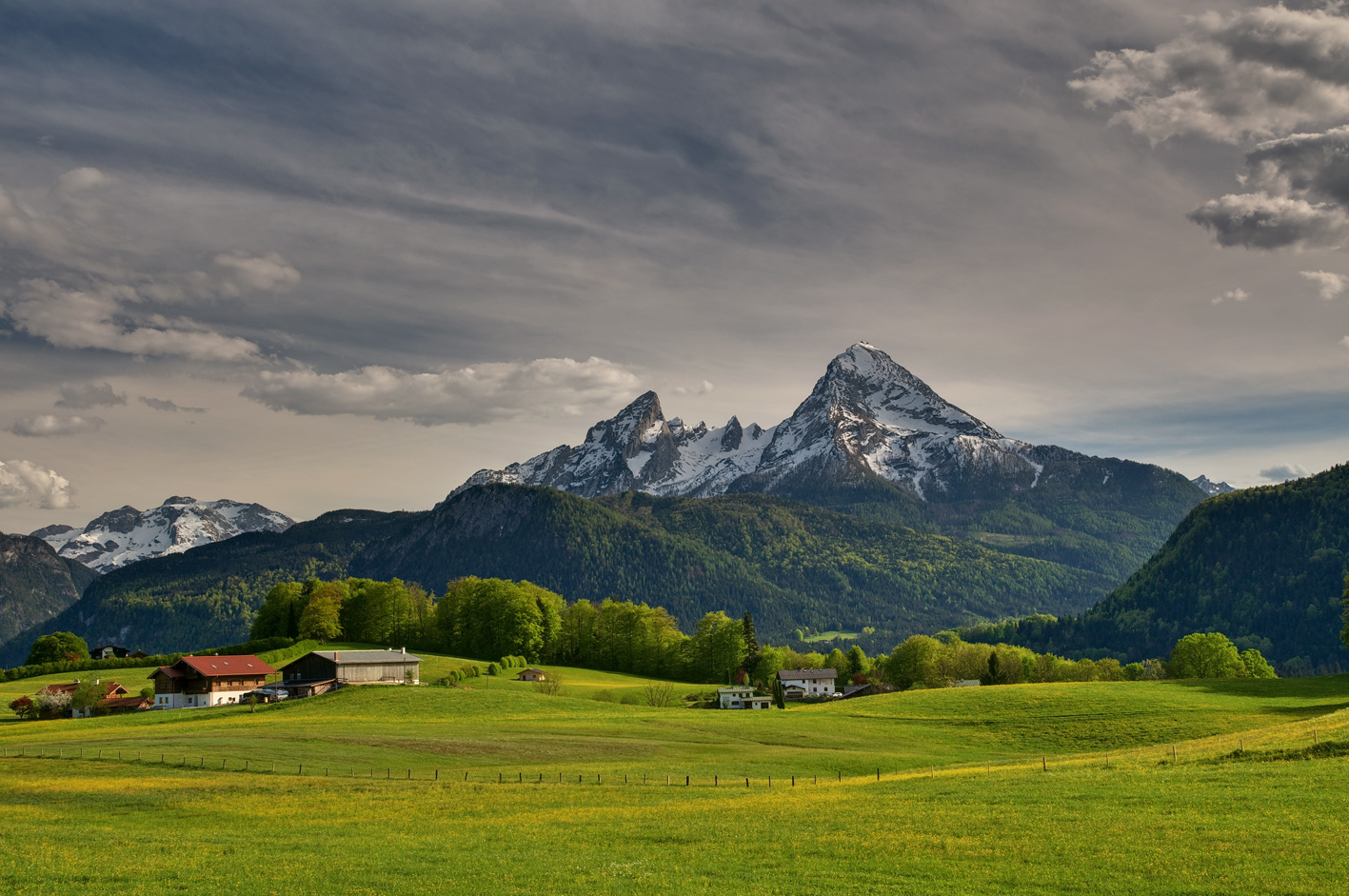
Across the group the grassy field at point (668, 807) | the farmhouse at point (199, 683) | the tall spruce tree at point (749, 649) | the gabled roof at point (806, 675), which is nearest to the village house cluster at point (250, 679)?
→ the farmhouse at point (199, 683)

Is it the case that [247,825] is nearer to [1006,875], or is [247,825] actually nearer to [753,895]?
[753,895]

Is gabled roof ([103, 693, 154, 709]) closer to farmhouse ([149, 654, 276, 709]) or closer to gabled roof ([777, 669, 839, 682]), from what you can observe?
farmhouse ([149, 654, 276, 709])

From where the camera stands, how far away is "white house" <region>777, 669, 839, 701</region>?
16425 cm

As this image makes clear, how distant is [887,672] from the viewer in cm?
17262

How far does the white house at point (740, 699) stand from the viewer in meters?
133

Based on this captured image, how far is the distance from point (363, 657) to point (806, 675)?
8156 cm

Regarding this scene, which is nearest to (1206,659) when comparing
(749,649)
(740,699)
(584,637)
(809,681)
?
(809,681)

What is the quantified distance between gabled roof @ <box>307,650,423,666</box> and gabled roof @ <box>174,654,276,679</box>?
12.2 meters

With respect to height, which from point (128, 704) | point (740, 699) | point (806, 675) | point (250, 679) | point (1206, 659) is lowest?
point (740, 699)

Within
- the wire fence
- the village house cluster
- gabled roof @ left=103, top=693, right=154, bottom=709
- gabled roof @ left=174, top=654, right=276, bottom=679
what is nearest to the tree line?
gabled roof @ left=174, top=654, right=276, bottom=679

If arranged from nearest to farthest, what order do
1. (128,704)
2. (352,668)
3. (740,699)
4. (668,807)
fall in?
(668,807) < (128,704) < (352,668) < (740,699)

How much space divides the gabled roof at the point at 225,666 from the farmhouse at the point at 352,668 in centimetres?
592

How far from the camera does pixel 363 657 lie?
11900 cm

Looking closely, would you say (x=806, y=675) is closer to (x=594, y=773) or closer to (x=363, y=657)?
(x=363, y=657)
